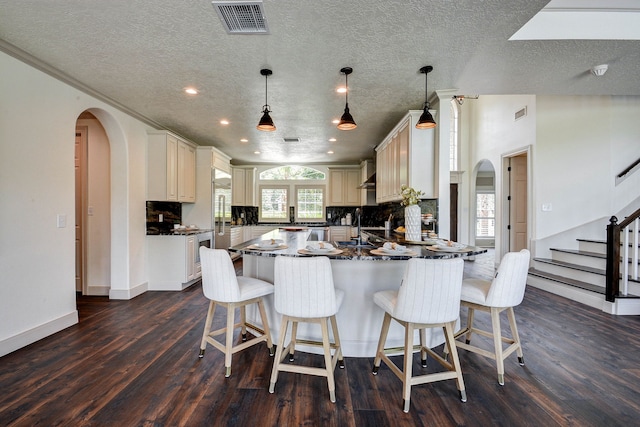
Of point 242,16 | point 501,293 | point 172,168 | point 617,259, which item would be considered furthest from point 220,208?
point 617,259

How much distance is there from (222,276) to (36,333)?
6.73ft

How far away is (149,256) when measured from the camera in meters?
4.41

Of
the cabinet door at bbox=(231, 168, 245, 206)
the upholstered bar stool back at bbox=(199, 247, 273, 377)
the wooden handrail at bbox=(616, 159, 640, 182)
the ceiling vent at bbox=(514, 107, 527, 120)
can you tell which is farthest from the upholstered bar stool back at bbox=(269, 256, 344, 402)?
the cabinet door at bbox=(231, 168, 245, 206)

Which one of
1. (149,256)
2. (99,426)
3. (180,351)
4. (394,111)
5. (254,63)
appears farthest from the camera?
(149,256)

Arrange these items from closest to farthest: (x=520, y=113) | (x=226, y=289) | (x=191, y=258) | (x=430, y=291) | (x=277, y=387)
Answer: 1. (x=430, y=291)
2. (x=277, y=387)
3. (x=226, y=289)
4. (x=191, y=258)
5. (x=520, y=113)

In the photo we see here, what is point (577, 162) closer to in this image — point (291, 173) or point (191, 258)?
point (291, 173)

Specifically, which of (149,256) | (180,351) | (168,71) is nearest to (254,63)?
(168,71)

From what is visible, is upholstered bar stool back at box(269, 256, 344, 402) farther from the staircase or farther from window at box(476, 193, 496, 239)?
window at box(476, 193, 496, 239)

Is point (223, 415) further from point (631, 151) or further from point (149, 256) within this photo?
point (631, 151)

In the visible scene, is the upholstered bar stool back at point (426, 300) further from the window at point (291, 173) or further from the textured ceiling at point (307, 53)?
the window at point (291, 173)

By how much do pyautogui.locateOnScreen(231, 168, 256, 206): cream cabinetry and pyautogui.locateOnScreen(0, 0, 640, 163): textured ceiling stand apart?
3.96 m

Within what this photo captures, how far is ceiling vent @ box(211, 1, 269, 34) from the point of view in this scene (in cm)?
192

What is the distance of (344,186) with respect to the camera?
7742mm

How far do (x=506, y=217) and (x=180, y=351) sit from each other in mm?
6050
